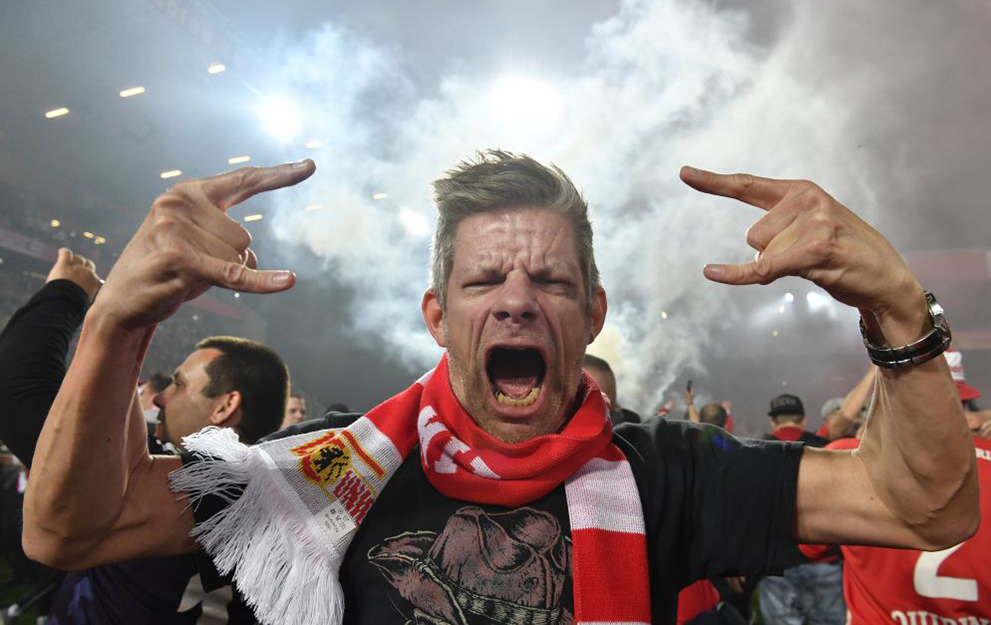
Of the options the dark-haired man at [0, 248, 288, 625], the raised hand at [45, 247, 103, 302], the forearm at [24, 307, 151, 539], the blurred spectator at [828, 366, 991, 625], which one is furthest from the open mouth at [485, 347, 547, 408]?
the blurred spectator at [828, 366, 991, 625]

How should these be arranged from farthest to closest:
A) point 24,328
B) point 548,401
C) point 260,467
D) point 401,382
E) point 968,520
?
point 401,382 → point 24,328 → point 548,401 → point 260,467 → point 968,520

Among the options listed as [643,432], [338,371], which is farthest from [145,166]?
[643,432]

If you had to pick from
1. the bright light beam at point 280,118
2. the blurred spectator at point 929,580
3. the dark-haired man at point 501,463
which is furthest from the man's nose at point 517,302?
the bright light beam at point 280,118

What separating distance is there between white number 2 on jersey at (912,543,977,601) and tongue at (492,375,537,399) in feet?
6.54

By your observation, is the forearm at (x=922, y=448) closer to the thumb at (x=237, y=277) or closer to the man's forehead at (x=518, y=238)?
the man's forehead at (x=518, y=238)

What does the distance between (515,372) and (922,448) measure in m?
1.22

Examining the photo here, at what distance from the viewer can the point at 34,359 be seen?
6.89ft

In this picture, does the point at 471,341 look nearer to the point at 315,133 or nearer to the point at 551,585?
the point at 551,585

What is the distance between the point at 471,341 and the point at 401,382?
23028 mm

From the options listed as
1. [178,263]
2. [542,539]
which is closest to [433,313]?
[542,539]

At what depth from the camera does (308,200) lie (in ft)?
73.0

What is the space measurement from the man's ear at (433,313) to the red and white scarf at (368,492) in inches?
11.0

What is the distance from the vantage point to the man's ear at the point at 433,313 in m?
1.98

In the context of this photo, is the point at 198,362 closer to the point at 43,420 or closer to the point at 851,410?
the point at 43,420
